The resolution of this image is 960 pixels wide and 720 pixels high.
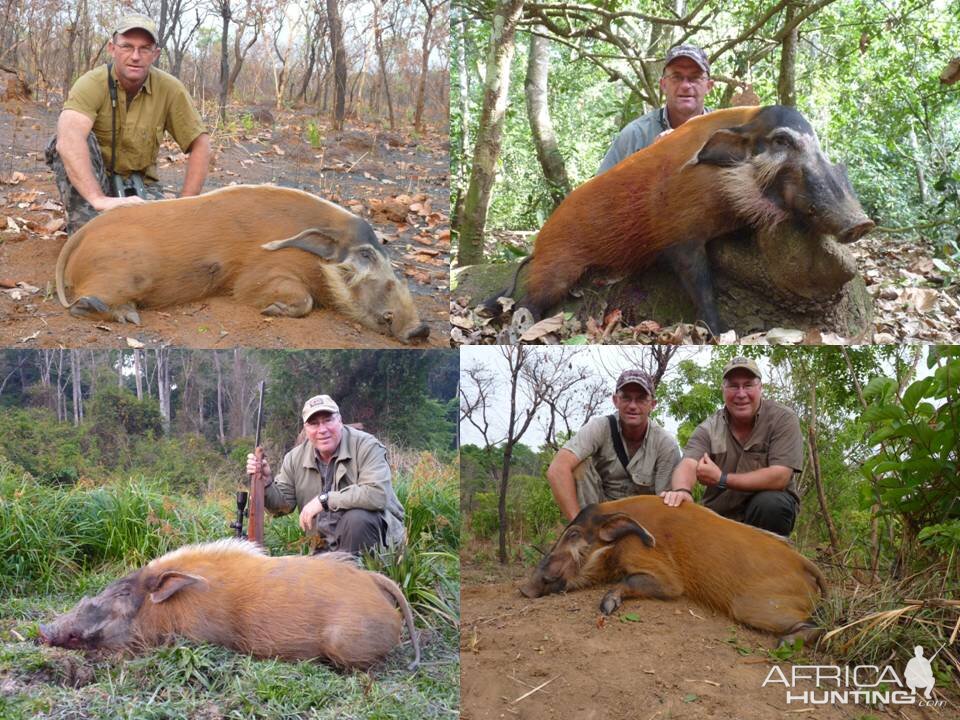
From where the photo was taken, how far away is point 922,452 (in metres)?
3.61

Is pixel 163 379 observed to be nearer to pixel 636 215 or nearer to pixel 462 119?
pixel 636 215

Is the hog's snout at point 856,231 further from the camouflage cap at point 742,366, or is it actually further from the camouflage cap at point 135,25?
the camouflage cap at point 135,25

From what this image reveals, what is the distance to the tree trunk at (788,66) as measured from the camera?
467 centimetres

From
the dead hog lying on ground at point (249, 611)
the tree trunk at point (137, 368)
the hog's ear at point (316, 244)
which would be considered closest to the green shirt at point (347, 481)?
the dead hog lying on ground at point (249, 611)

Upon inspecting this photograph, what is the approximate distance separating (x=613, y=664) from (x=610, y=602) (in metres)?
0.29

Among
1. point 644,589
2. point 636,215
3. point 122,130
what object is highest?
point 122,130

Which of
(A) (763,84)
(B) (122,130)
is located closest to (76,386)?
(B) (122,130)

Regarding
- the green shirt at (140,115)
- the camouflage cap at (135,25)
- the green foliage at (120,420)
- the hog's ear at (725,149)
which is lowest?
the green foliage at (120,420)

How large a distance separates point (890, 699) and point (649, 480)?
1.29m

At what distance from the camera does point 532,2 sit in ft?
17.1

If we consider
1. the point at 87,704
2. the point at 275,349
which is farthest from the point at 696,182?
the point at 87,704

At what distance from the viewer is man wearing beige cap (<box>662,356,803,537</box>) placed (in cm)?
401

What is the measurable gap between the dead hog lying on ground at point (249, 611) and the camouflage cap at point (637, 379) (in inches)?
54.3

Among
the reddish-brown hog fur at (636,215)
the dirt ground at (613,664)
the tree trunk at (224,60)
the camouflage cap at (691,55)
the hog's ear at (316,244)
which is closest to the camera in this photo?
the dirt ground at (613,664)
